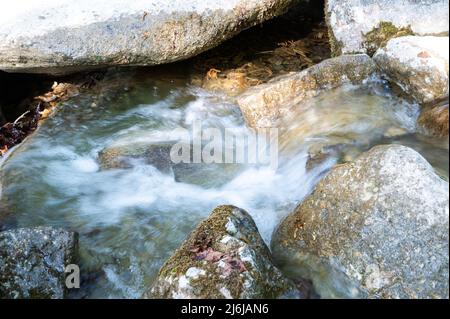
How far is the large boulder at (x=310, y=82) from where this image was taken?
15.8 ft

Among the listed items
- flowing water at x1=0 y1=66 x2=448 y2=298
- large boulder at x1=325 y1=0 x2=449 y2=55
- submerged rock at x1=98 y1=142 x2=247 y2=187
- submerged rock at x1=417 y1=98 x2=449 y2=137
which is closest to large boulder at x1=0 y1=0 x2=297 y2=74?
large boulder at x1=325 y1=0 x2=449 y2=55

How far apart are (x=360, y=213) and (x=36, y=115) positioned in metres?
4.21

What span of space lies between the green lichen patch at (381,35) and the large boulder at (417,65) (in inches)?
10.7

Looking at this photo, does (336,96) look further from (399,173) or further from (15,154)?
(15,154)

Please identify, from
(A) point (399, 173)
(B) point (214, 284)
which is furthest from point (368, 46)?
→ (B) point (214, 284)

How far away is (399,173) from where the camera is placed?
302 centimetres

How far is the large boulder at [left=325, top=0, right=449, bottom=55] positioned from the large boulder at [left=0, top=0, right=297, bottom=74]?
0.69m

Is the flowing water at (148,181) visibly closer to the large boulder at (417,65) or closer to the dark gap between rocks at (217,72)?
the large boulder at (417,65)

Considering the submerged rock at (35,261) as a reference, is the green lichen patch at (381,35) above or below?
above

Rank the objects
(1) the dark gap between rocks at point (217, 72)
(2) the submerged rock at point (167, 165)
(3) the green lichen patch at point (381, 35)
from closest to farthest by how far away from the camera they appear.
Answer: (2) the submerged rock at point (167, 165)
(3) the green lichen patch at point (381, 35)
(1) the dark gap between rocks at point (217, 72)

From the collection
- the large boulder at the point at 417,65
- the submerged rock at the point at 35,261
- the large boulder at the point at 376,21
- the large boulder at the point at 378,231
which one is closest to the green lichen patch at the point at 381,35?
the large boulder at the point at 376,21

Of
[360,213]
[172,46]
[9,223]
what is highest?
[172,46]

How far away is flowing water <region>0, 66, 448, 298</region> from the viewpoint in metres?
3.76

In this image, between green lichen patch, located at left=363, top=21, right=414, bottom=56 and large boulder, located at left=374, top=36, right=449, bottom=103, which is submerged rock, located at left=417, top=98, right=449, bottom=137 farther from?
green lichen patch, located at left=363, top=21, right=414, bottom=56
